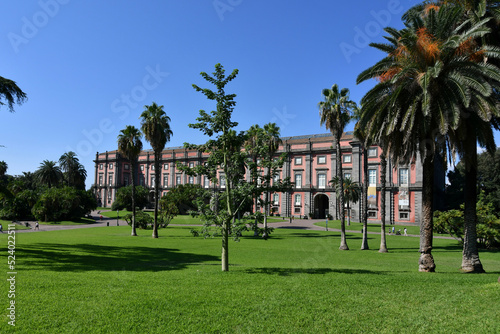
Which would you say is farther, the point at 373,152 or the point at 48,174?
the point at 48,174

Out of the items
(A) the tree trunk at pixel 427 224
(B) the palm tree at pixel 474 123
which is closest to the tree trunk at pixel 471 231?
(B) the palm tree at pixel 474 123

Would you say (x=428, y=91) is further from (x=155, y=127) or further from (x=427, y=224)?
(x=155, y=127)

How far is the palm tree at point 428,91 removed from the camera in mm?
12938

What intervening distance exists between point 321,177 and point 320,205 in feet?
22.2

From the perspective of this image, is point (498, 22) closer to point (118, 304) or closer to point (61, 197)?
point (118, 304)

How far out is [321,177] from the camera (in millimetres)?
67625

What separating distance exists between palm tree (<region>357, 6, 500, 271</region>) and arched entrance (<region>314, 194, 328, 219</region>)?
2144 inches

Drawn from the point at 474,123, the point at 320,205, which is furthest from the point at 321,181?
the point at 474,123

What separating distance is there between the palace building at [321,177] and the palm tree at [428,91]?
95.4 feet

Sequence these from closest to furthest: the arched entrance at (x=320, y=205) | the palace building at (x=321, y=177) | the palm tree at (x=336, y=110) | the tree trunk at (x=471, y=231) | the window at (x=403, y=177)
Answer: the tree trunk at (x=471, y=231)
the palm tree at (x=336, y=110)
the palace building at (x=321, y=177)
the window at (x=403, y=177)
the arched entrance at (x=320, y=205)

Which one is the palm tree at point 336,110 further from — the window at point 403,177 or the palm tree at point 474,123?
the window at point 403,177

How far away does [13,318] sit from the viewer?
688 cm

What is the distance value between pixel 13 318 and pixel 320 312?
6.60 m

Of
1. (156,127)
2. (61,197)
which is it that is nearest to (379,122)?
(156,127)
